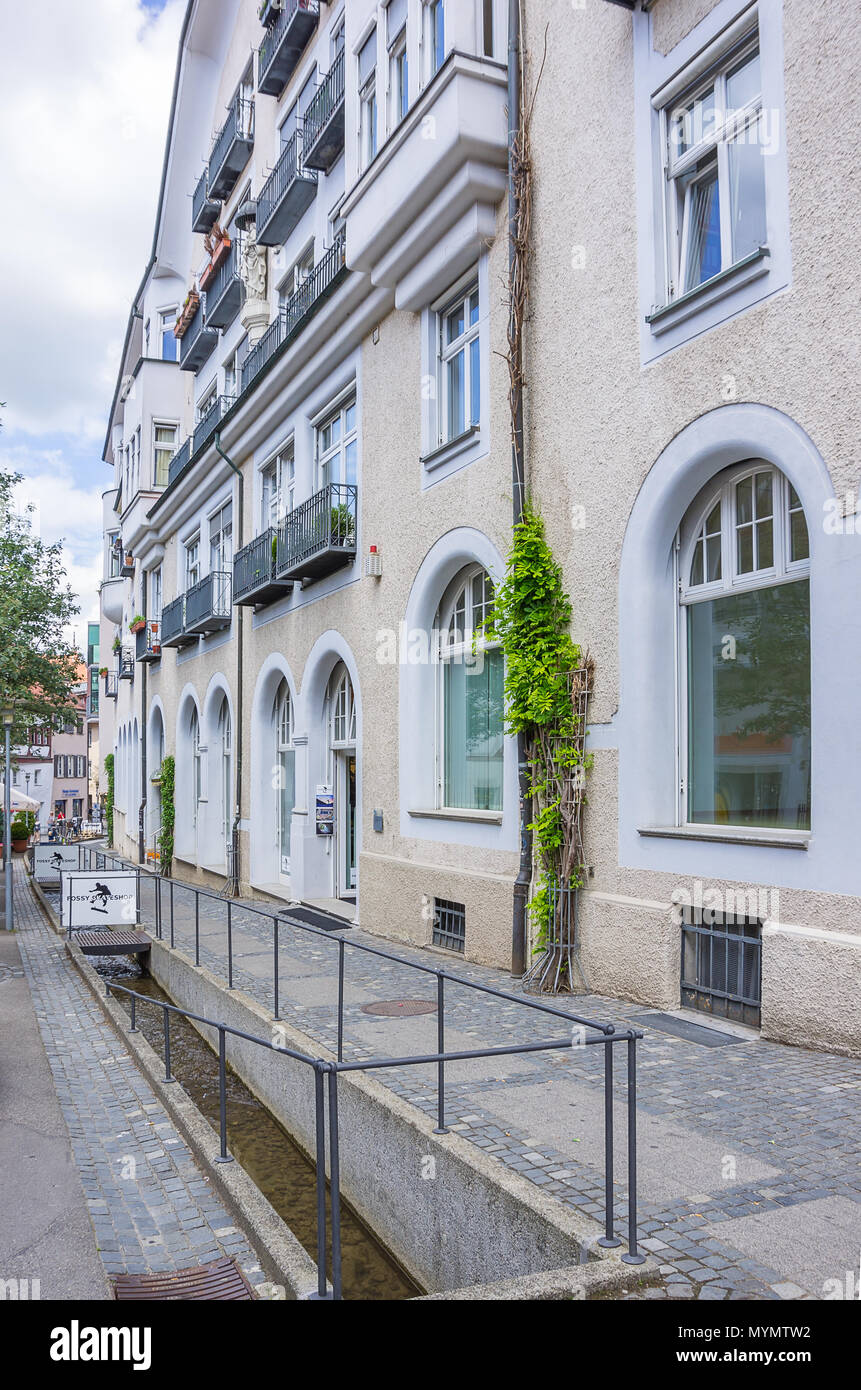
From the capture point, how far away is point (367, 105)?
1392 centimetres

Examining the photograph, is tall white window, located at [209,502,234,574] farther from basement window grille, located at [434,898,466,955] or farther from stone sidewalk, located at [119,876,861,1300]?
stone sidewalk, located at [119,876,861,1300]

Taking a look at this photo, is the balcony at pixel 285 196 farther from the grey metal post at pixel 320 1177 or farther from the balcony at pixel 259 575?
the grey metal post at pixel 320 1177

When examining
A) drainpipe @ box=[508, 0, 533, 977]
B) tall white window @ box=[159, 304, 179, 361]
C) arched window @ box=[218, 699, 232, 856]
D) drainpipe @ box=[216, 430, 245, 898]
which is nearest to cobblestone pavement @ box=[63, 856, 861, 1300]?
drainpipe @ box=[508, 0, 533, 977]

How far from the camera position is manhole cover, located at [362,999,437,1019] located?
333 inches

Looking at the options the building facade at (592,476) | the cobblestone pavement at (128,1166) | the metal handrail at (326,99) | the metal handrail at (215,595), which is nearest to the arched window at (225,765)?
the metal handrail at (215,595)

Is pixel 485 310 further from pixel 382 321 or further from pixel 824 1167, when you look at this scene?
pixel 824 1167

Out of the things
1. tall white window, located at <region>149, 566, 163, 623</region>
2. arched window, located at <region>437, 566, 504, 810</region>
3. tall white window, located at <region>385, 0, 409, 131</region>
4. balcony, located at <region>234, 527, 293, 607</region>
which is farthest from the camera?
tall white window, located at <region>149, 566, 163, 623</region>

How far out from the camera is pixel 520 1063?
22.2 ft

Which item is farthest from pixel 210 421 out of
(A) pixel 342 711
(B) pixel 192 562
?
(A) pixel 342 711

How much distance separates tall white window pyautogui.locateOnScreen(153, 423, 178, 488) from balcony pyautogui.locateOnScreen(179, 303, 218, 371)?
3.19 meters

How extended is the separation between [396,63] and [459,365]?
394 centimetres

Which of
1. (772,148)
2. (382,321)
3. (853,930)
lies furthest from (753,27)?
(382,321)

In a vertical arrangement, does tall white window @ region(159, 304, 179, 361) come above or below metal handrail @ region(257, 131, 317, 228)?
above

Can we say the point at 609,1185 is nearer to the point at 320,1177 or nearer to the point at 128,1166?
the point at 320,1177
